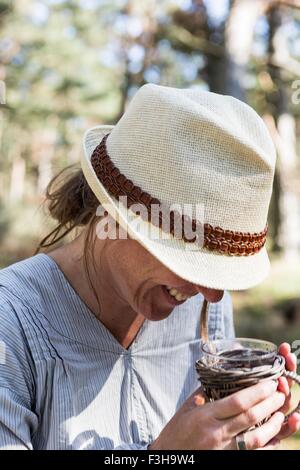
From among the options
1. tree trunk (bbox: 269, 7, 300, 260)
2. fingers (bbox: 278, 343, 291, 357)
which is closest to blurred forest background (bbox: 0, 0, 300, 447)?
tree trunk (bbox: 269, 7, 300, 260)

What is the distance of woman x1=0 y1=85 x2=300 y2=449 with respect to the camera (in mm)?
1474

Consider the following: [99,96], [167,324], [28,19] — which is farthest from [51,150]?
[167,324]

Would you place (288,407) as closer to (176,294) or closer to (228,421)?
(228,421)

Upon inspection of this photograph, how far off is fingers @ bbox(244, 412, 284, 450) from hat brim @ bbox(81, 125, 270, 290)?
319 millimetres

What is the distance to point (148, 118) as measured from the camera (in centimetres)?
155

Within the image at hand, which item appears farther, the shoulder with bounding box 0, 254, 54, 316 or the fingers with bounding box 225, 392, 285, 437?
the shoulder with bounding box 0, 254, 54, 316

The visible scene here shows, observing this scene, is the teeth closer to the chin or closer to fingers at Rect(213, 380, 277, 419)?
the chin

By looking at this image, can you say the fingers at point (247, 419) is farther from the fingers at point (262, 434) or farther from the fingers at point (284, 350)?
the fingers at point (284, 350)

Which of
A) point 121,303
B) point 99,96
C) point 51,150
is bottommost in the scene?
point 51,150

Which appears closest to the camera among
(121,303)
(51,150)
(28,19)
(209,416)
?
(209,416)

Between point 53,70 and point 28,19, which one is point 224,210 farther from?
point 53,70

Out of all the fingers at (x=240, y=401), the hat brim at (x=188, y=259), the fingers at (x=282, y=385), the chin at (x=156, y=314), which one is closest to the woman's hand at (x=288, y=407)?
the fingers at (x=282, y=385)

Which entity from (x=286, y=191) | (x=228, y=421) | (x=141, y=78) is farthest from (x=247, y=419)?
(x=141, y=78)

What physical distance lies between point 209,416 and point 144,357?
63 cm
